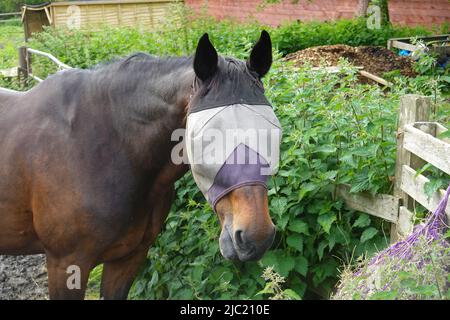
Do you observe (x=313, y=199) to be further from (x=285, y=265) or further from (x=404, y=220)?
(x=404, y=220)

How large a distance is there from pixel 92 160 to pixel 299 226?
1380 mm

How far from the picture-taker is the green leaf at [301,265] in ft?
12.9

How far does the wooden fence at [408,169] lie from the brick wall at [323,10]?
36.1 feet

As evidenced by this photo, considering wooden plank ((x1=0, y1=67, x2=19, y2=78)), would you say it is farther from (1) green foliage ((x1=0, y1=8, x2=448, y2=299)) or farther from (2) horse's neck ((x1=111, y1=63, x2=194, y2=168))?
(2) horse's neck ((x1=111, y1=63, x2=194, y2=168))

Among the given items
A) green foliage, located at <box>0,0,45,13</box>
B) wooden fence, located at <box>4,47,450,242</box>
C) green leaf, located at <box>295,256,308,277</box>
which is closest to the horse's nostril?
wooden fence, located at <box>4,47,450,242</box>

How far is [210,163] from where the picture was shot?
2.76 meters

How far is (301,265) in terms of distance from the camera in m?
3.96

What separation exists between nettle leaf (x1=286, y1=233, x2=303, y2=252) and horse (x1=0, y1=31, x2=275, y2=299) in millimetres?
872

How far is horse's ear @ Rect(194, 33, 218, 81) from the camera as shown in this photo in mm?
2801

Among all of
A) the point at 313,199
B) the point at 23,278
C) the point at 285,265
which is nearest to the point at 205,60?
the point at 313,199

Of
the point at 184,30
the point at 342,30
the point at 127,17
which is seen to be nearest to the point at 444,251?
the point at 184,30

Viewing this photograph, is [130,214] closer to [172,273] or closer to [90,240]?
[90,240]

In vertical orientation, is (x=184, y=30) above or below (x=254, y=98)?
below
